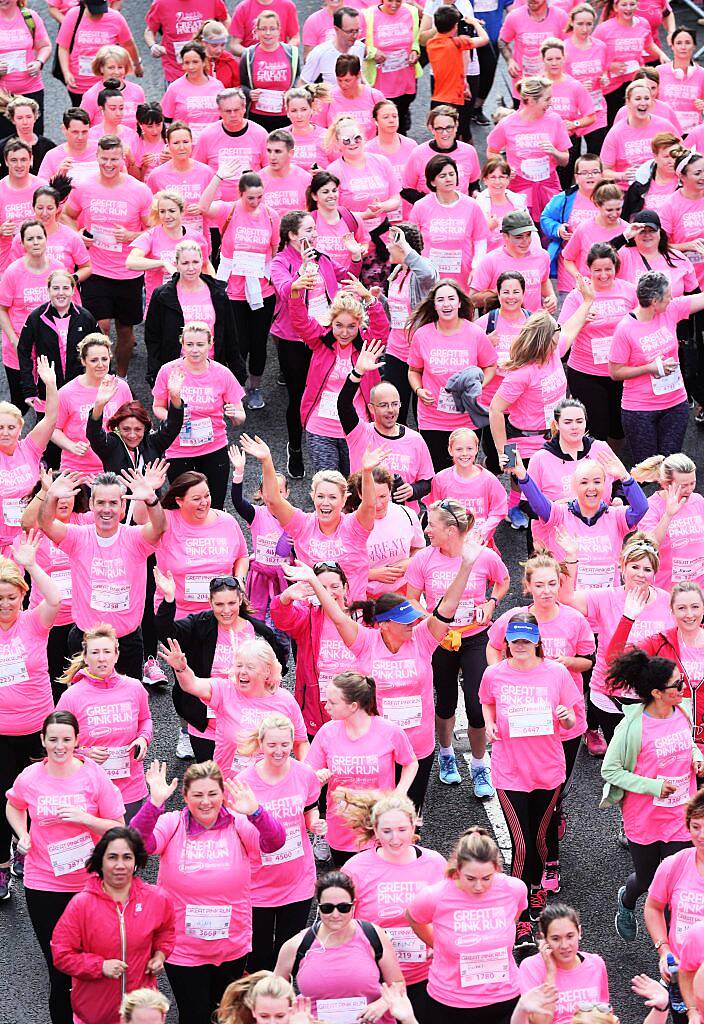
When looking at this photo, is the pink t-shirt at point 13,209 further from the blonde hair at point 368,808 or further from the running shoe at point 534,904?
the running shoe at point 534,904

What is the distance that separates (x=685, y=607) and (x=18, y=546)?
11.4ft

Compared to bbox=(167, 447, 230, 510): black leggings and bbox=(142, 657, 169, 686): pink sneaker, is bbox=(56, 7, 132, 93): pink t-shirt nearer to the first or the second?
bbox=(167, 447, 230, 510): black leggings

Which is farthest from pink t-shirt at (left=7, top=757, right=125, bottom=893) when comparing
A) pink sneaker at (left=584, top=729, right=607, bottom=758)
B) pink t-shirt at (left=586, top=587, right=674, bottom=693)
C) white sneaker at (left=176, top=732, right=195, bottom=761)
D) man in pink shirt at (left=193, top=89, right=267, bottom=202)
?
man in pink shirt at (left=193, top=89, right=267, bottom=202)

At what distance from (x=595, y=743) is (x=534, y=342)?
98.0 inches

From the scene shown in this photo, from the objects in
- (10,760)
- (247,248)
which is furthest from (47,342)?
(10,760)

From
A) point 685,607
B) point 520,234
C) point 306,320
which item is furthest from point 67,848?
point 520,234

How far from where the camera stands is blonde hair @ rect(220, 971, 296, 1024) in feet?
24.4

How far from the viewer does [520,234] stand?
1289cm

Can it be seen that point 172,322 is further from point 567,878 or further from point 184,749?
point 567,878

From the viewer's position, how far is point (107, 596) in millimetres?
10297

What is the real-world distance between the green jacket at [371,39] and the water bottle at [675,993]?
969cm

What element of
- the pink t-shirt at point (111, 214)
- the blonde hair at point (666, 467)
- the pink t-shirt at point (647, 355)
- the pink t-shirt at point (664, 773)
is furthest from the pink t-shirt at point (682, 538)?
the pink t-shirt at point (111, 214)

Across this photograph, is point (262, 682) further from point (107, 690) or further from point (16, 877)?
point (16, 877)

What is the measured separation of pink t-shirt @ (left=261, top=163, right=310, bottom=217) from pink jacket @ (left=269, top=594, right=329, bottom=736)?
4.81 metres
